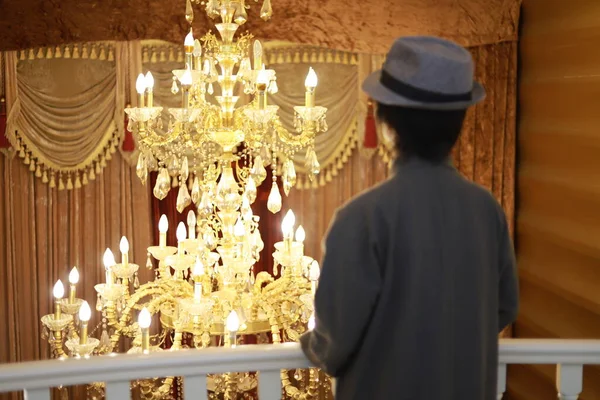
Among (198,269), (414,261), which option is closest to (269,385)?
(414,261)

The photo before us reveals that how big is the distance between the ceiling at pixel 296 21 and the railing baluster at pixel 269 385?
6.90 ft

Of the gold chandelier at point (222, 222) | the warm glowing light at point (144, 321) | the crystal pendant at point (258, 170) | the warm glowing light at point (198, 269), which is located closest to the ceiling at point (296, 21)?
the gold chandelier at point (222, 222)

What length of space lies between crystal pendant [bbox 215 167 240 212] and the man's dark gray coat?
3.61 ft

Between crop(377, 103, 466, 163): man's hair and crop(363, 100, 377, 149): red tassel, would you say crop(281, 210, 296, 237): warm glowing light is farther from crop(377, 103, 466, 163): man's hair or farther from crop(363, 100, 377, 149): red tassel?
crop(363, 100, 377, 149): red tassel

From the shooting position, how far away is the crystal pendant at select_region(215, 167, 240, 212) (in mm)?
2490

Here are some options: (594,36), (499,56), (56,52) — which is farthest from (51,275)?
(594,36)

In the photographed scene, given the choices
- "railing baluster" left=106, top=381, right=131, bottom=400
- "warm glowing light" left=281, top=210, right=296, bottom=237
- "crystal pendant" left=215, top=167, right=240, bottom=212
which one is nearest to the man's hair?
"railing baluster" left=106, top=381, right=131, bottom=400

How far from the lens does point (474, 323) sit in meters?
1.43

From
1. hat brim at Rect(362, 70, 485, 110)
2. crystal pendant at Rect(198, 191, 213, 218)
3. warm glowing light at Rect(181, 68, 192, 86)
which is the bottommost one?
crystal pendant at Rect(198, 191, 213, 218)

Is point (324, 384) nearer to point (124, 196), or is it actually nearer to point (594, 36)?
point (594, 36)

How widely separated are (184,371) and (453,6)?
2484 mm

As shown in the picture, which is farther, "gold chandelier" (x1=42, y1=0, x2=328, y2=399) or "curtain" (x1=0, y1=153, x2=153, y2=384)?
"curtain" (x1=0, y1=153, x2=153, y2=384)

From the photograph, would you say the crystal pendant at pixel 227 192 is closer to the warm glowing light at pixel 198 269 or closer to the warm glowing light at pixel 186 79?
the warm glowing light at pixel 198 269

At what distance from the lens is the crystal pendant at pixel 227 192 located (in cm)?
249
